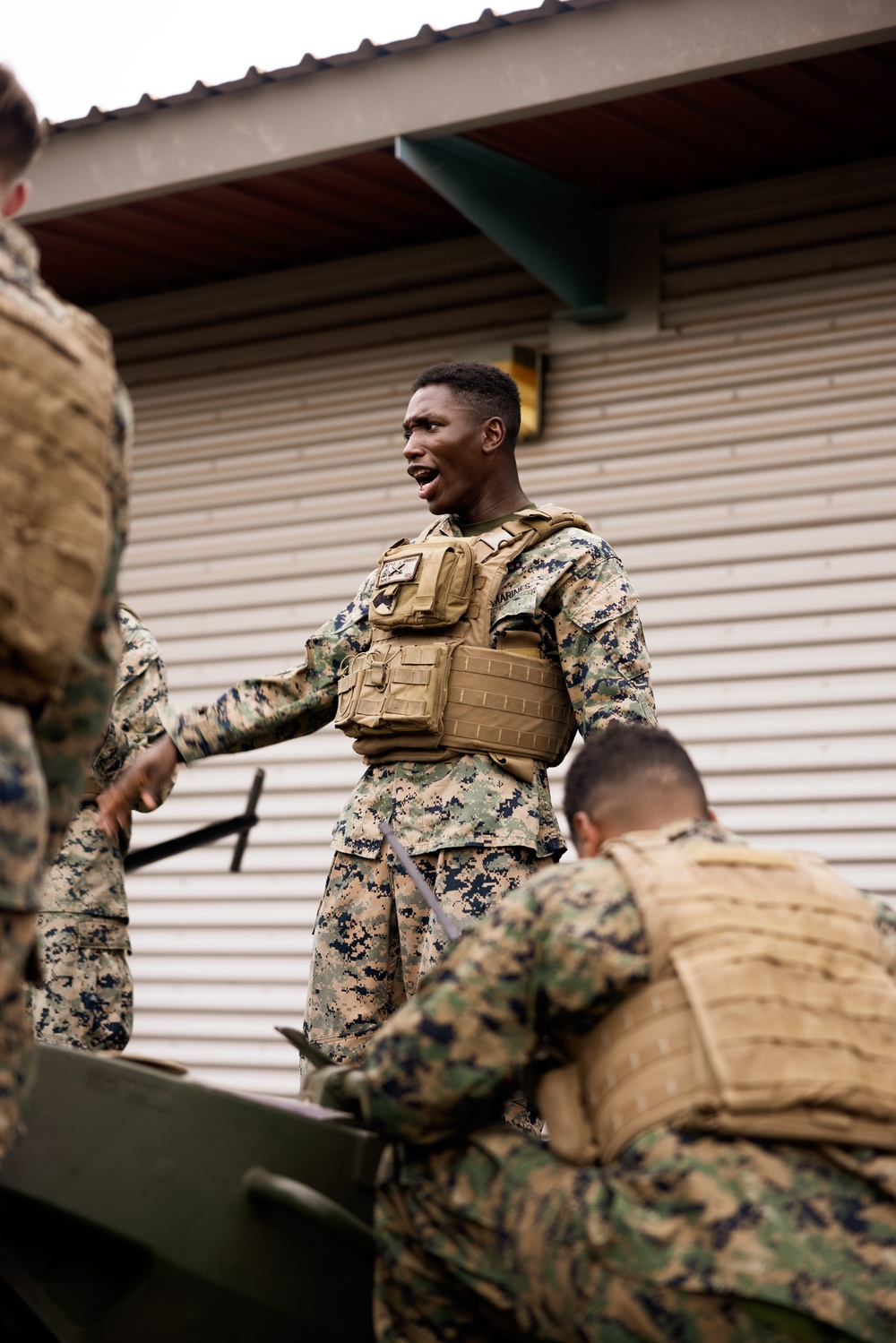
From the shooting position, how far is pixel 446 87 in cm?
625

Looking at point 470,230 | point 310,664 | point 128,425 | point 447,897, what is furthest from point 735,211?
point 128,425

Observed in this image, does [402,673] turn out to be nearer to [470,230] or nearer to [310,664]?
[310,664]

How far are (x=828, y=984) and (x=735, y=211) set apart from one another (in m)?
5.04

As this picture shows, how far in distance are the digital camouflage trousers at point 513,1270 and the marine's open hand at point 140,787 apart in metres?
1.42

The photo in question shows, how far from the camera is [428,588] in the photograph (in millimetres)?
4043

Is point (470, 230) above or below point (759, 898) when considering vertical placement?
above

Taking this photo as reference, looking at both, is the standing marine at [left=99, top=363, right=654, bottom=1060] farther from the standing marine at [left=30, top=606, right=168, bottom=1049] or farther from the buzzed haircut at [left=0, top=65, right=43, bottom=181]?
the buzzed haircut at [left=0, top=65, right=43, bottom=181]

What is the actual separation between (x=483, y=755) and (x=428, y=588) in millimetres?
428

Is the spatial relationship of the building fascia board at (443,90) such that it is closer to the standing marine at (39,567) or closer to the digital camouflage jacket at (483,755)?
the digital camouflage jacket at (483,755)

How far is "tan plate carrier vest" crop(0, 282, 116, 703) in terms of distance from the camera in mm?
2172

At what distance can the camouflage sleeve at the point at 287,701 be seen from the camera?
4.19 m

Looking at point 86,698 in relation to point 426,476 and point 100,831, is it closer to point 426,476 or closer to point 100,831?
point 426,476

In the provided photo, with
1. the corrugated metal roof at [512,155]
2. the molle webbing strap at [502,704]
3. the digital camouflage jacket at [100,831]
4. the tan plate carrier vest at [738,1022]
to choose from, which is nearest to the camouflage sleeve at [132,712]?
the digital camouflage jacket at [100,831]

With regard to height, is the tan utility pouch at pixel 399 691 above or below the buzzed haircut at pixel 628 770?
above
